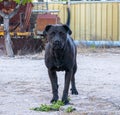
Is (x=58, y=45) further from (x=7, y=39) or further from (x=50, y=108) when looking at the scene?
(x=7, y=39)

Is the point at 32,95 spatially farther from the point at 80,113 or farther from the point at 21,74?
the point at 21,74

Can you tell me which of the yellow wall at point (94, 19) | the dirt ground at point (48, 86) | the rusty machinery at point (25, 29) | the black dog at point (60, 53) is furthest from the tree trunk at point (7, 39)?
the black dog at point (60, 53)

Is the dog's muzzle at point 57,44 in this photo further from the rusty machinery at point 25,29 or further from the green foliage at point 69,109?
the rusty machinery at point 25,29

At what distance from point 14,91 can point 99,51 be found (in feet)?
37.3

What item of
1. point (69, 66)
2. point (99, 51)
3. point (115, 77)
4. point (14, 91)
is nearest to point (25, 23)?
point (99, 51)

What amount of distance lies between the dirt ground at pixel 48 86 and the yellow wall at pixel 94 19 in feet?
19.6

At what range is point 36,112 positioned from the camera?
802cm

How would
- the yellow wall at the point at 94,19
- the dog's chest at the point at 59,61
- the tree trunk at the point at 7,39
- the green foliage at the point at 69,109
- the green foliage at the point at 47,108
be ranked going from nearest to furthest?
the green foliage at the point at 69,109 < the green foliage at the point at 47,108 < the dog's chest at the point at 59,61 < the tree trunk at the point at 7,39 < the yellow wall at the point at 94,19

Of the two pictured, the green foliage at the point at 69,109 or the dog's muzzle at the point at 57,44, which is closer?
the green foliage at the point at 69,109

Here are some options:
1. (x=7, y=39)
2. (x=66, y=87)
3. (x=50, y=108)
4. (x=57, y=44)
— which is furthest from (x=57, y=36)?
(x=7, y=39)

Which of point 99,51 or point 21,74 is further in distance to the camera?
point 99,51

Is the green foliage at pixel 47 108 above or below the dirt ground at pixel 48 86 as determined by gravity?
above

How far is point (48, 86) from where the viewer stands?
10.9 m

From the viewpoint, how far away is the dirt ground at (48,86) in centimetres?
831
